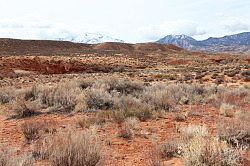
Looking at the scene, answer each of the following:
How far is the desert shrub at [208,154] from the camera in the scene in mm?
5938

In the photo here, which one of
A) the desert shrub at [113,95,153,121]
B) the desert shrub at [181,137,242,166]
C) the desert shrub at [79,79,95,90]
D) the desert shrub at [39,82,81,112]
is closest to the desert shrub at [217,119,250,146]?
the desert shrub at [181,137,242,166]

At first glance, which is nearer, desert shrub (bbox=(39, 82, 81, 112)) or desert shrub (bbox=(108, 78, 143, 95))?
desert shrub (bbox=(39, 82, 81, 112))

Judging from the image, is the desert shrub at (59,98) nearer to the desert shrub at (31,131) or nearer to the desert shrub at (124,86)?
the desert shrub at (124,86)

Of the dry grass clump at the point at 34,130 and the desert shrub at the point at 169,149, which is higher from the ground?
the desert shrub at the point at 169,149

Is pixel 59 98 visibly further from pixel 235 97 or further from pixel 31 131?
pixel 235 97

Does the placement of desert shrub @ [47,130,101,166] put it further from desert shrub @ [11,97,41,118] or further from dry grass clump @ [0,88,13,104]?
dry grass clump @ [0,88,13,104]

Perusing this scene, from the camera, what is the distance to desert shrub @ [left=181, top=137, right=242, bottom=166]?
19.5ft

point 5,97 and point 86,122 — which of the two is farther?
point 5,97

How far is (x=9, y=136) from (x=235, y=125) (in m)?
5.37

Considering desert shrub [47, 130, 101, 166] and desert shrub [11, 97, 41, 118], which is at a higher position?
desert shrub [47, 130, 101, 166]

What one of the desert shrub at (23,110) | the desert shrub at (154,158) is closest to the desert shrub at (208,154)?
the desert shrub at (154,158)

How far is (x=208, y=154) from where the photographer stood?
19.6ft

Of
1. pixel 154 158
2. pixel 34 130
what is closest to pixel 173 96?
pixel 34 130

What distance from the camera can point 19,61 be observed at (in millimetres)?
53156
